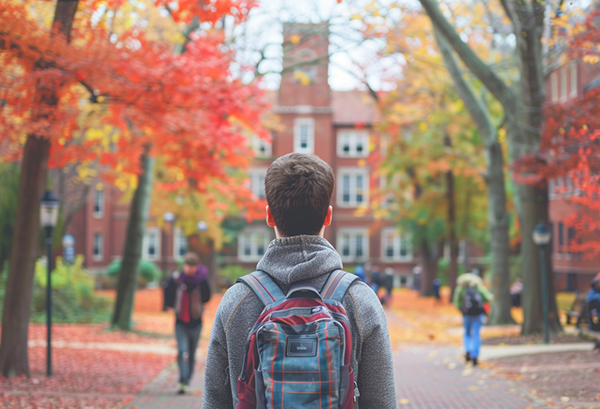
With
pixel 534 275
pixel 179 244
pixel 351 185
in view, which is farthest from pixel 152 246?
pixel 534 275

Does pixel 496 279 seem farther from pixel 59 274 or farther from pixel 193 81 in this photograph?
pixel 59 274

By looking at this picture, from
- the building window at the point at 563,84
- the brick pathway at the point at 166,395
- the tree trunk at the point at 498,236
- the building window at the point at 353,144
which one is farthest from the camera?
the building window at the point at 353,144

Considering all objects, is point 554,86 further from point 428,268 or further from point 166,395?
point 166,395

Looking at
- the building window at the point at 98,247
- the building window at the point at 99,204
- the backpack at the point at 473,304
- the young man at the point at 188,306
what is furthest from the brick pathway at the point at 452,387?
the building window at the point at 98,247

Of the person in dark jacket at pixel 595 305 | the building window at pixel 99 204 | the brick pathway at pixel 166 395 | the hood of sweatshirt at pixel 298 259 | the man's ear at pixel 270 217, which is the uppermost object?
the building window at pixel 99 204

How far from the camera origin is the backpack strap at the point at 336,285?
228 cm

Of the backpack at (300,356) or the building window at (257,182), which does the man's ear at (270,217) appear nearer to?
the backpack at (300,356)

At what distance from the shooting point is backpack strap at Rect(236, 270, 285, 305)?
7.51 ft

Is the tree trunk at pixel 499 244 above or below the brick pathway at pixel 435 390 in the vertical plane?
above

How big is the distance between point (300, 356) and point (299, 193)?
0.55 m

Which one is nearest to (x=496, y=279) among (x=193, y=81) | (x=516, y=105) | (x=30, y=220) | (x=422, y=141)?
(x=516, y=105)

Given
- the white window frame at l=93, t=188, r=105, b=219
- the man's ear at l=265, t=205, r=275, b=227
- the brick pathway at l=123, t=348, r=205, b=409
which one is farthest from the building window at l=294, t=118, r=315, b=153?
the man's ear at l=265, t=205, r=275, b=227

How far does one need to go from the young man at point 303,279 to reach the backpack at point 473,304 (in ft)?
31.0

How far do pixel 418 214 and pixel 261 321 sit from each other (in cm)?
3120
